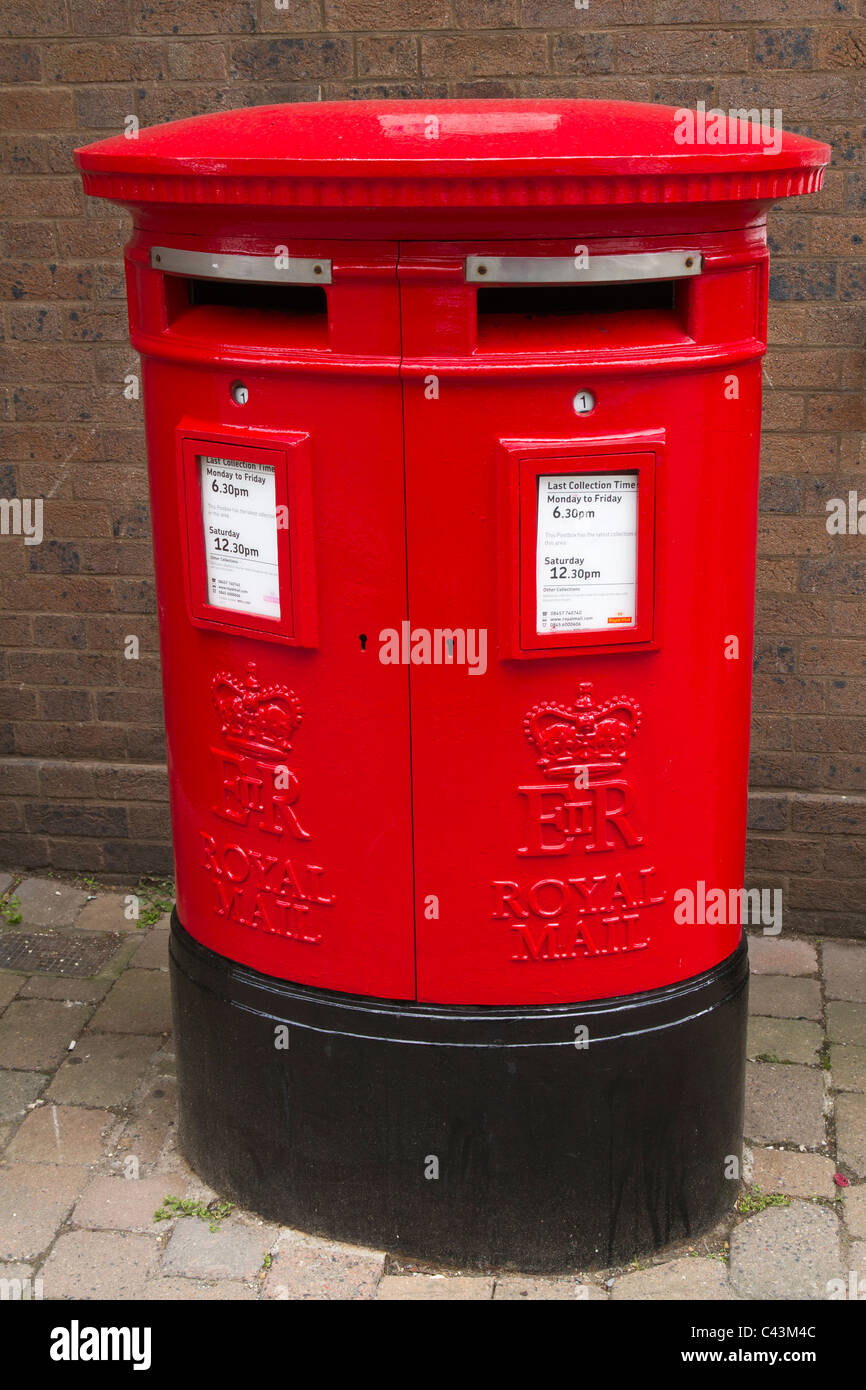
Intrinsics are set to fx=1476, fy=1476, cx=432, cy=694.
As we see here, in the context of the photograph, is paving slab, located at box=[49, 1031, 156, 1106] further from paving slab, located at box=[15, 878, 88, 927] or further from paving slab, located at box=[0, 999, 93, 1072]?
paving slab, located at box=[15, 878, 88, 927]

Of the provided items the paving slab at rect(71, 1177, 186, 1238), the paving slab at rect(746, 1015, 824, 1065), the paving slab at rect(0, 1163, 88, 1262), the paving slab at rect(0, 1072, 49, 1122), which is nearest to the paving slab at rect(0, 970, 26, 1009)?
the paving slab at rect(0, 1072, 49, 1122)

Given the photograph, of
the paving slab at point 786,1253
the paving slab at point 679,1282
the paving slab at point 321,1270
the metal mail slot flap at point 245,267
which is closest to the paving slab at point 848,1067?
the paving slab at point 786,1253

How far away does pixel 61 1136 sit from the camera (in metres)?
3.37

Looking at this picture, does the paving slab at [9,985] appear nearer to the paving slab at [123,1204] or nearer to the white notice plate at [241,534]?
the paving slab at [123,1204]

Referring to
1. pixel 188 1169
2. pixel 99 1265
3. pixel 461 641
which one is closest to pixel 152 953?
pixel 188 1169

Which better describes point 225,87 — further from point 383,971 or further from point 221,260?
point 383,971

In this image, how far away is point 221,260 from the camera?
2498 millimetres

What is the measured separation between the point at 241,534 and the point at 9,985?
6.33 feet

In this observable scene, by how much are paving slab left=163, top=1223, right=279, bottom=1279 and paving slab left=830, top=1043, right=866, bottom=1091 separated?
1.42m

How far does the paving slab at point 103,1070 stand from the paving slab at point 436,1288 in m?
0.93

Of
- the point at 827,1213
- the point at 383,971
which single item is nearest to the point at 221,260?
the point at 383,971

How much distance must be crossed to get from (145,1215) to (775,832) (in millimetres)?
2069

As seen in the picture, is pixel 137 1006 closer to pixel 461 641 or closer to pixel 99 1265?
pixel 99 1265

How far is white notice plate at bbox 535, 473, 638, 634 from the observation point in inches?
98.0
